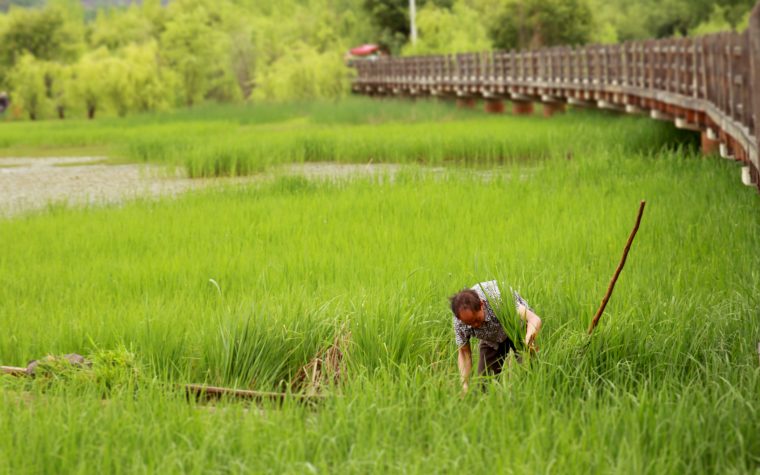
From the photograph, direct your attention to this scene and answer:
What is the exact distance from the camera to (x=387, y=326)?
6395 millimetres

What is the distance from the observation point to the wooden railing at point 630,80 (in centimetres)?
1165

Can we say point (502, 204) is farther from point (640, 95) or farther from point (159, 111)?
point (159, 111)

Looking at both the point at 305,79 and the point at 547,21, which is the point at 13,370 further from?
the point at 547,21

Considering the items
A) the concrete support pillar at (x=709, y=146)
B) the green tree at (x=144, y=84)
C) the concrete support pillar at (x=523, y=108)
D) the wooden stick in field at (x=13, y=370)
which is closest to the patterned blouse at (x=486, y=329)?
the wooden stick in field at (x=13, y=370)

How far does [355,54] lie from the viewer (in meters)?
58.2

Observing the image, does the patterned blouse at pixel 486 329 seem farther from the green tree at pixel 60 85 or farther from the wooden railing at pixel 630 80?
the green tree at pixel 60 85

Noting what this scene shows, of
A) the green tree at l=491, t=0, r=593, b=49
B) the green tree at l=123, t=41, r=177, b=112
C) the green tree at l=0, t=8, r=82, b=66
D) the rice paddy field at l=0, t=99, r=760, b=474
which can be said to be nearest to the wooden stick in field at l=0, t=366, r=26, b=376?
the rice paddy field at l=0, t=99, r=760, b=474

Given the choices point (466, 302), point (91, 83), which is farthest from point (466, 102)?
point (466, 302)

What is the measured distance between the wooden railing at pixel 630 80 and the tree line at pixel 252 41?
3.82 m

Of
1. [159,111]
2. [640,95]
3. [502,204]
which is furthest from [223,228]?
[159,111]

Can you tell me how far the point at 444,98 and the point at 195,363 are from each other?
3723 cm

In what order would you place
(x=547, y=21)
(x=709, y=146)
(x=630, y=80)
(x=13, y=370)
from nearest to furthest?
(x=13, y=370)
(x=709, y=146)
(x=630, y=80)
(x=547, y=21)

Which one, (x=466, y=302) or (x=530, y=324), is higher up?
(x=466, y=302)

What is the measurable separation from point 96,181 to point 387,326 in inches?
533
